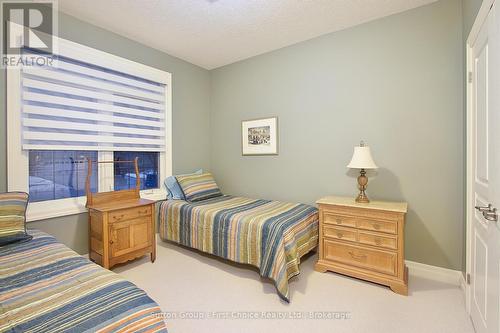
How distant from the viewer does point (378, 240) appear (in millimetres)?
2256

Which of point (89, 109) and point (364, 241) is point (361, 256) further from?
point (89, 109)

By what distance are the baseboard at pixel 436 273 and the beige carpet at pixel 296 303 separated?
0.32 ft

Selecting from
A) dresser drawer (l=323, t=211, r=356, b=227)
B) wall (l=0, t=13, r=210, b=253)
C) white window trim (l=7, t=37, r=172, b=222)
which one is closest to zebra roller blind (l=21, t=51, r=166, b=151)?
white window trim (l=7, t=37, r=172, b=222)

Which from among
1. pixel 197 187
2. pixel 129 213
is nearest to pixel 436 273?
pixel 197 187

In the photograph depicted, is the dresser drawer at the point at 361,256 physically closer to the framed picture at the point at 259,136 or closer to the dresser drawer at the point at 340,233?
the dresser drawer at the point at 340,233

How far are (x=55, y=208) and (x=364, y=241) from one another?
3.17 m

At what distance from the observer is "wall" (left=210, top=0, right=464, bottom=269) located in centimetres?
232

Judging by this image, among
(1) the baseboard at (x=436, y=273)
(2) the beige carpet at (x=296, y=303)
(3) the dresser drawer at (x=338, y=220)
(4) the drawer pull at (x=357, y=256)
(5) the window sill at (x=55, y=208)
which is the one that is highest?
(5) the window sill at (x=55, y=208)

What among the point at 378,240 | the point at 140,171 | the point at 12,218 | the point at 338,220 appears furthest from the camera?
the point at 140,171

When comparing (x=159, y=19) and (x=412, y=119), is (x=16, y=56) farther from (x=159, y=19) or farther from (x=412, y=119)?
(x=412, y=119)

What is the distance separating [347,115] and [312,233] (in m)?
1.45

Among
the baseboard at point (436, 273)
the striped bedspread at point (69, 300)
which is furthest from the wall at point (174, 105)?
the baseboard at point (436, 273)

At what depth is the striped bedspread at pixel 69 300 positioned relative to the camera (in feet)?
3.06

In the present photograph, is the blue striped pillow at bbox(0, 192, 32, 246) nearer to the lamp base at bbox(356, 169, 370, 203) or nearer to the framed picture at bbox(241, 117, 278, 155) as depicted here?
the framed picture at bbox(241, 117, 278, 155)
